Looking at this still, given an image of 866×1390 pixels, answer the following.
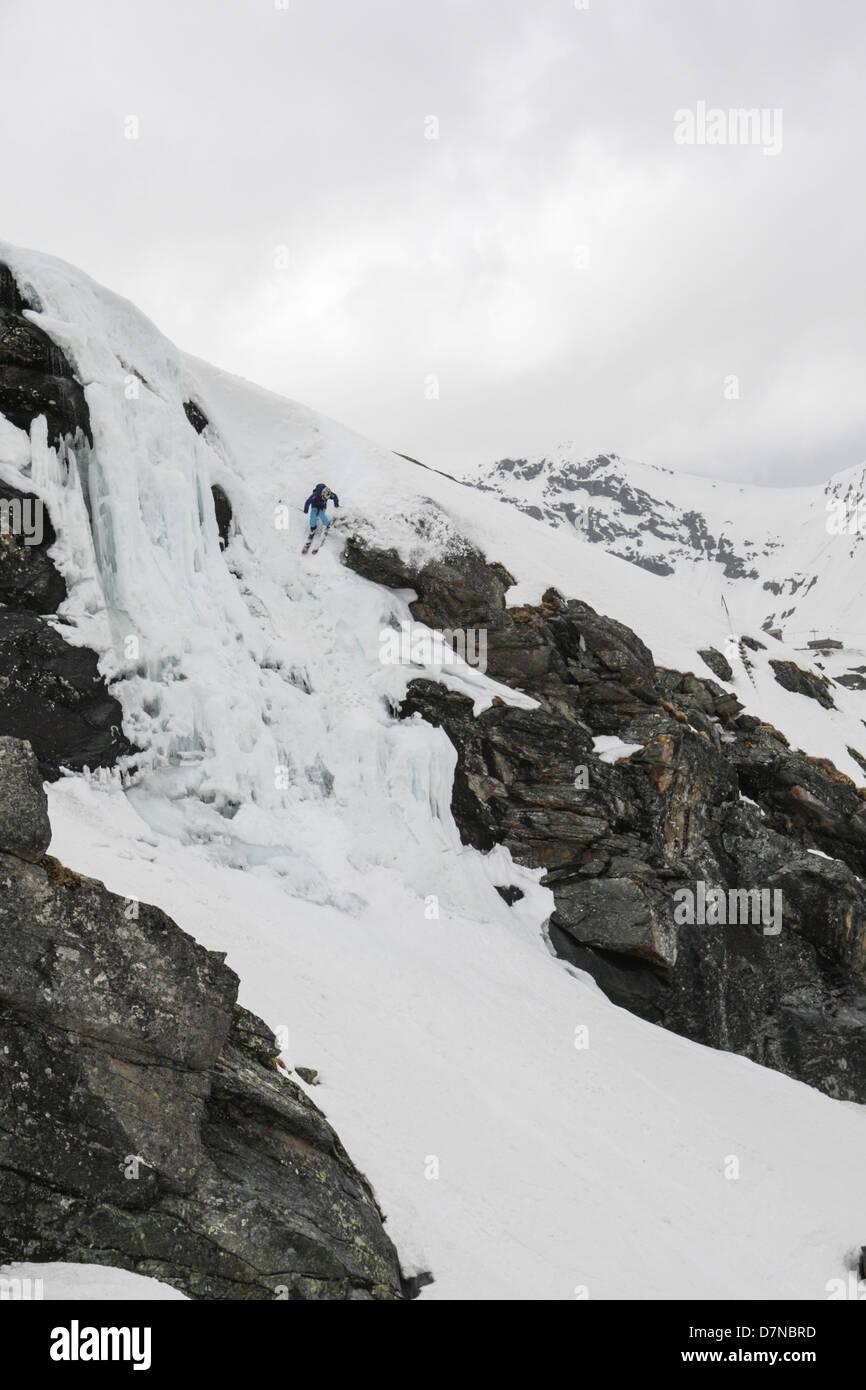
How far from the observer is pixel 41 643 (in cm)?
1402

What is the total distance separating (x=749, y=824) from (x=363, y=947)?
11.8 metres

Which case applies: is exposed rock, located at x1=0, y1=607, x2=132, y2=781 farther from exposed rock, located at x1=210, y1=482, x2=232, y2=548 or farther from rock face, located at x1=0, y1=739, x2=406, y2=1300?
rock face, located at x1=0, y1=739, x2=406, y2=1300

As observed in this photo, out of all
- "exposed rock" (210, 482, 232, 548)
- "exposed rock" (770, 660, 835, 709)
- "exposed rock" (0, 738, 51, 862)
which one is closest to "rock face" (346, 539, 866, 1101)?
"exposed rock" (210, 482, 232, 548)

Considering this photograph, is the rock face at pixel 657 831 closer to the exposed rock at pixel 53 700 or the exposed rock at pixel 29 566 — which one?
the exposed rock at pixel 53 700

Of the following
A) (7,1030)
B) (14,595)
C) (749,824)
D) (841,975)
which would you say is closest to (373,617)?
(14,595)

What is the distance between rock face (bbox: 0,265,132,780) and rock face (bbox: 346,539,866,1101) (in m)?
7.79

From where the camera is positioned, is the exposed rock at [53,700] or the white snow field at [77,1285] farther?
the exposed rock at [53,700]

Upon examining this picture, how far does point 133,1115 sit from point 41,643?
371 inches

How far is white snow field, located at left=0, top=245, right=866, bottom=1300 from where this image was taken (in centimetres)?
1012

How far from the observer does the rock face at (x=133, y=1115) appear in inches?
237

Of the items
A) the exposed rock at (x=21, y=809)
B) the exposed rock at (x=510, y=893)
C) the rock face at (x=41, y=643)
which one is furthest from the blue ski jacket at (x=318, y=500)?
the exposed rock at (x=21, y=809)

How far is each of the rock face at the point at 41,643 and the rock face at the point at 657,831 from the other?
7794 millimetres

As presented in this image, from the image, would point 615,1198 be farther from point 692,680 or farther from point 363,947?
point 692,680

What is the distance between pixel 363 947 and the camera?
14.3 m
